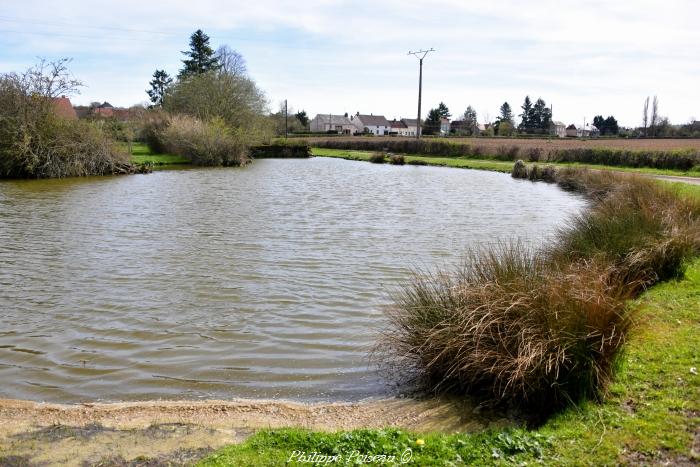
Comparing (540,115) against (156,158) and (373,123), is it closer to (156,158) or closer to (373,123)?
(373,123)

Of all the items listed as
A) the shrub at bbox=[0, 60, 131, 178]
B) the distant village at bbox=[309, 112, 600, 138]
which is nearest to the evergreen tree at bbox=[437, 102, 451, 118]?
the distant village at bbox=[309, 112, 600, 138]

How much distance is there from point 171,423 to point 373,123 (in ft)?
447

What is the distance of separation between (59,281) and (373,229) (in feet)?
27.4

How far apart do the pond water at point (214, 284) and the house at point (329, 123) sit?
10718 centimetres

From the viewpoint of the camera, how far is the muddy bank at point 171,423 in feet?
14.5

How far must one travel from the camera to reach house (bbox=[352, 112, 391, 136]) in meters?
137

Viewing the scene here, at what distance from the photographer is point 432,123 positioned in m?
98.3

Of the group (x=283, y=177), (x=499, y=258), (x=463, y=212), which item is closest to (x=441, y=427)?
(x=499, y=258)

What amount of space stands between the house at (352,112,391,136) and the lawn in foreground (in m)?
133

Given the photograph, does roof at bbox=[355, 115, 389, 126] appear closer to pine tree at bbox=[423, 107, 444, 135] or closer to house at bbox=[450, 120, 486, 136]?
house at bbox=[450, 120, 486, 136]

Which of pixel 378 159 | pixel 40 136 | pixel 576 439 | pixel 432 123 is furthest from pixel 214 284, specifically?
pixel 432 123

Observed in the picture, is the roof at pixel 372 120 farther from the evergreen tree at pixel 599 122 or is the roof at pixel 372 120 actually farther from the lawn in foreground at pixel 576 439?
the lawn in foreground at pixel 576 439

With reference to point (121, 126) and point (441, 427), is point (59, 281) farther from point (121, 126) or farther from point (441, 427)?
point (121, 126)

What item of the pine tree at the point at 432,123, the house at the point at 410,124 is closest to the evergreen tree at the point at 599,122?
the pine tree at the point at 432,123
